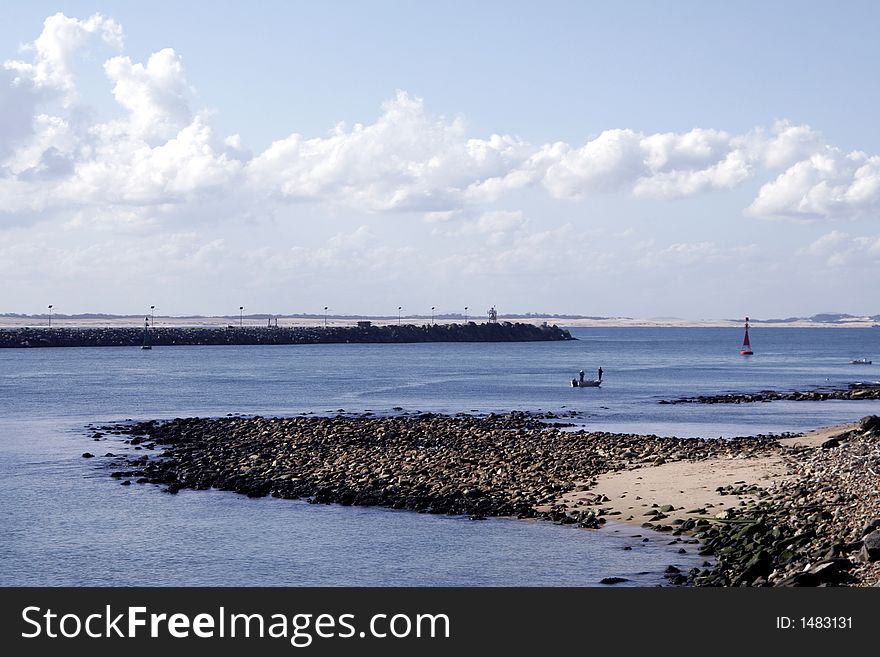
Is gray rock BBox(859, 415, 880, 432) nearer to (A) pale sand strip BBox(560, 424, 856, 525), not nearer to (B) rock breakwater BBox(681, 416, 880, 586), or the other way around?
(A) pale sand strip BBox(560, 424, 856, 525)

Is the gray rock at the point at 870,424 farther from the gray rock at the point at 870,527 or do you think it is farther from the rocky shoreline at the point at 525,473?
the gray rock at the point at 870,527

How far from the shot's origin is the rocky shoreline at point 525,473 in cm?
2231

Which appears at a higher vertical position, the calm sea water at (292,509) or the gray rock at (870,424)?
the gray rock at (870,424)

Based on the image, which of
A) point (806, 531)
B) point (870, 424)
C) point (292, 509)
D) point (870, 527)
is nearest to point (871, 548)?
point (870, 527)

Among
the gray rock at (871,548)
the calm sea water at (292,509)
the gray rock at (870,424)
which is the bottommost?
the calm sea water at (292,509)

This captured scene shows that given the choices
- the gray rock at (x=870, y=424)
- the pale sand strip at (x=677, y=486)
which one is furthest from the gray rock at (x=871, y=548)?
the gray rock at (x=870, y=424)

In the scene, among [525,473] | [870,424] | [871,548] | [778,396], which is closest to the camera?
[871,548]

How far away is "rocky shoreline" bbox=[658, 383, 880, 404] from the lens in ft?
235

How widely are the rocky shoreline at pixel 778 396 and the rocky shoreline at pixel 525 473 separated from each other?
19.5m

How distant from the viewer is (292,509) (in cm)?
3136

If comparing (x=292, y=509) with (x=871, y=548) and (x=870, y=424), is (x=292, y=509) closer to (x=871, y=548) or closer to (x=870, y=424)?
(x=871, y=548)

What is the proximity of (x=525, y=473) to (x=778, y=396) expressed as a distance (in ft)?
148

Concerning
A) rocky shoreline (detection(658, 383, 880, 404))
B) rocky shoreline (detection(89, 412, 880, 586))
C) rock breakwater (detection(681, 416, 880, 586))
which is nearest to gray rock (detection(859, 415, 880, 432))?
rocky shoreline (detection(89, 412, 880, 586))
